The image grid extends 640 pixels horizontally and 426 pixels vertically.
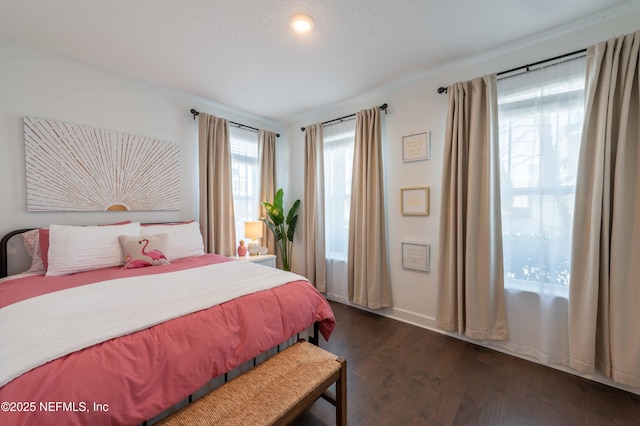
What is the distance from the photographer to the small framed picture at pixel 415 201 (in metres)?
2.63

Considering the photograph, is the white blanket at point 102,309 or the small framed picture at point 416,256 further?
the small framed picture at point 416,256

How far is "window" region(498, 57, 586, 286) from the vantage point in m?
1.91

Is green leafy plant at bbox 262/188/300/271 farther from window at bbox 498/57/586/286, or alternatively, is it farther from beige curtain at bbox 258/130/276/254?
window at bbox 498/57/586/286

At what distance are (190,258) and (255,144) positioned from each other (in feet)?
6.49

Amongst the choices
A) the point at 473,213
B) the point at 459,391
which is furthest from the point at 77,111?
the point at 459,391

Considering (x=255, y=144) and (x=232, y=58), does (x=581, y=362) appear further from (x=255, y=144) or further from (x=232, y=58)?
(x=255, y=144)

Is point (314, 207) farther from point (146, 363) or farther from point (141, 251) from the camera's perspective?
point (146, 363)

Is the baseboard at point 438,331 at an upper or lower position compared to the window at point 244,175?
lower

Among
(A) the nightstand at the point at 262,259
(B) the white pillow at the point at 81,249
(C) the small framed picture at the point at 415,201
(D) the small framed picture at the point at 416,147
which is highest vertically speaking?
(D) the small framed picture at the point at 416,147

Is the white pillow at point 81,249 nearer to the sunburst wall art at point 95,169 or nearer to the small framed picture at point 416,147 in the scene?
the sunburst wall art at point 95,169

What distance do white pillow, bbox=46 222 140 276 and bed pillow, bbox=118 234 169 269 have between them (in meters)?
0.09

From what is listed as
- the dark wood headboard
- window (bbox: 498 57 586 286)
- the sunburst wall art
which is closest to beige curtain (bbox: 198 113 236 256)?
the sunburst wall art

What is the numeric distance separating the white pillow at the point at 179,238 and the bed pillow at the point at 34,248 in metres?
0.68

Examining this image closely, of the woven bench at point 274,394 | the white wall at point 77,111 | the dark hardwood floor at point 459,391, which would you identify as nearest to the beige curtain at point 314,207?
the dark hardwood floor at point 459,391
